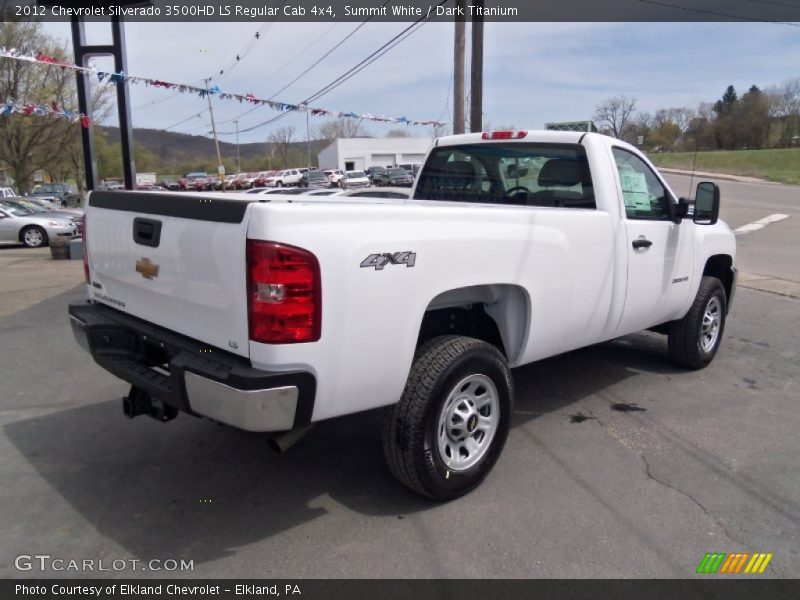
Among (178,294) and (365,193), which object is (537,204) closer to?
(178,294)

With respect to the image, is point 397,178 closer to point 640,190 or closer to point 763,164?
point 763,164

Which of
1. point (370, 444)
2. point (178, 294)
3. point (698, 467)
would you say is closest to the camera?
point (178, 294)

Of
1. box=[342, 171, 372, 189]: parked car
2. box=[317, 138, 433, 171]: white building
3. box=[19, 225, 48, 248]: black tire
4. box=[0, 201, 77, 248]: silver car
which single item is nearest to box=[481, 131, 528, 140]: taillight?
box=[0, 201, 77, 248]: silver car

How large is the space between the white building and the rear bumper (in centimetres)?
8833

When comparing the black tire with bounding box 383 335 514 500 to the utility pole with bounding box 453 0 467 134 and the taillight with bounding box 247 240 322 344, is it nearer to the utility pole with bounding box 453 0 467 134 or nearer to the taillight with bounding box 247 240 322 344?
the taillight with bounding box 247 240 322 344

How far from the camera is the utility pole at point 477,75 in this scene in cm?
1284

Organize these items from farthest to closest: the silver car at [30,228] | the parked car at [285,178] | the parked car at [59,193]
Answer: the parked car at [285,178] → the parked car at [59,193] → the silver car at [30,228]

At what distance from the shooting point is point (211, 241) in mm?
2799

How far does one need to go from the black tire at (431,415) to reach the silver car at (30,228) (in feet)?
59.6

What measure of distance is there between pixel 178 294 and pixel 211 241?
427 millimetres

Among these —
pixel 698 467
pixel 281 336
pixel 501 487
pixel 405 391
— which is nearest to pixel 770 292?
pixel 698 467
